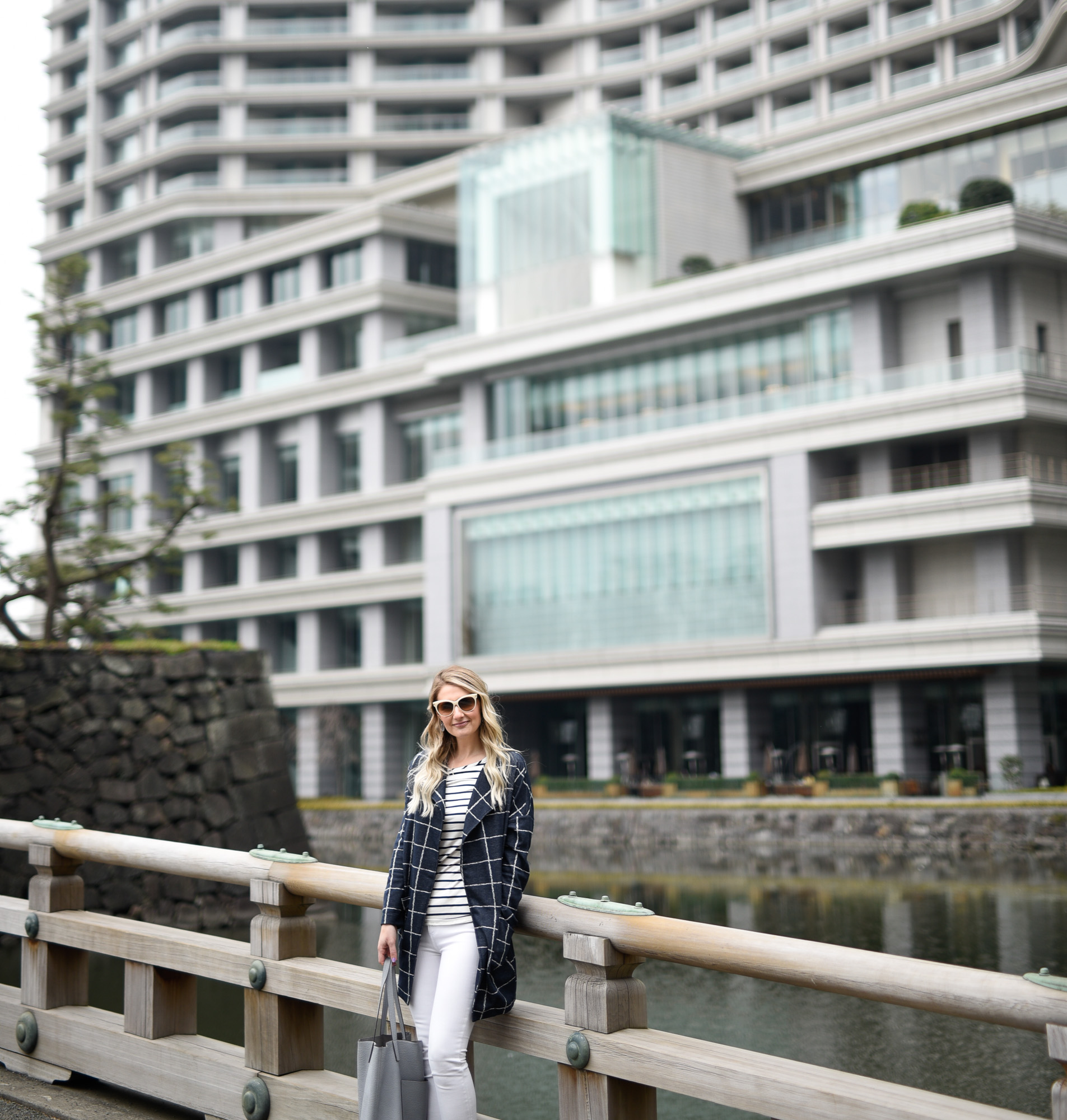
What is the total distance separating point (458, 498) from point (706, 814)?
62.4 ft

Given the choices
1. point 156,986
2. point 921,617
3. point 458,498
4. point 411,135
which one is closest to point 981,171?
point 921,617

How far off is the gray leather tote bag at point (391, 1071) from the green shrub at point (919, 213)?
131ft

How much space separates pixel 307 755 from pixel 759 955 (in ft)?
177

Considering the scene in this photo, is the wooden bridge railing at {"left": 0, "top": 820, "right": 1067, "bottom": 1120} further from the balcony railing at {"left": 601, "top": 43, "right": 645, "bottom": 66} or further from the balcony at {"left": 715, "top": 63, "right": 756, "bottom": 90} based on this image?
the balcony railing at {"left": 601, "top": 43, "right": 645, "bottom": 66}

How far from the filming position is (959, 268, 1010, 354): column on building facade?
4088cm

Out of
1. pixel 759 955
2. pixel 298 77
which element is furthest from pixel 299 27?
pixel 759 955

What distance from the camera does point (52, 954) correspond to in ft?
23.0

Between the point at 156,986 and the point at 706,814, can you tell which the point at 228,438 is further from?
the point at 156,986

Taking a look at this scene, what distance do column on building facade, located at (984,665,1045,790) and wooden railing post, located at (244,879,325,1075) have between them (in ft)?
116

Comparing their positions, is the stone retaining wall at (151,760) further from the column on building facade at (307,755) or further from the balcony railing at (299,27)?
the balcony railing at (299,27)

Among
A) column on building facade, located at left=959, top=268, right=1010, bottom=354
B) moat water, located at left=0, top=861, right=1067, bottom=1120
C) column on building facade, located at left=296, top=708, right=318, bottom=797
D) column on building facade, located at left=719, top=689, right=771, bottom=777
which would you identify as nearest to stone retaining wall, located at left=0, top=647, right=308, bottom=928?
moat water, located at left=0, top=861, right=1067, bottom=1120

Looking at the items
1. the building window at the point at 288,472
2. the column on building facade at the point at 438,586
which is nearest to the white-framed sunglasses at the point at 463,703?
the column on building facade at the point at 438,586

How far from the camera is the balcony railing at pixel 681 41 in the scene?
69.8 m

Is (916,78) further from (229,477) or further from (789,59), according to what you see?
(229,477)
